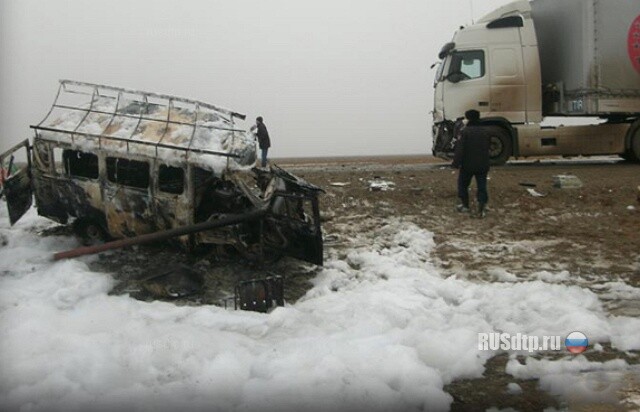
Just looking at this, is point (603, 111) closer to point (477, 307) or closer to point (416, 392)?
point (477, 307)

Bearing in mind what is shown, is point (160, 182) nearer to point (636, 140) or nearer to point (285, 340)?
point (285, 340)

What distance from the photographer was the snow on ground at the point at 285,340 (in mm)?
3562

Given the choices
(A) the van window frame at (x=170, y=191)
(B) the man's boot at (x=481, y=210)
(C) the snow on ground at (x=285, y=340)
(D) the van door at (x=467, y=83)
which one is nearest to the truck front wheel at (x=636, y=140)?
(D) the van door at (x=467, y=83)

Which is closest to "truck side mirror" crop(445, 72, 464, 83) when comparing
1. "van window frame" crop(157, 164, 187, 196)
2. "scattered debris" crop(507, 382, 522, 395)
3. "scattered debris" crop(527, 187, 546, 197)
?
"scattered debris" crop(527, 187, 546, 197)

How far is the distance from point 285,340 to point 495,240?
185 inches

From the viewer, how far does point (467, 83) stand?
520 inches

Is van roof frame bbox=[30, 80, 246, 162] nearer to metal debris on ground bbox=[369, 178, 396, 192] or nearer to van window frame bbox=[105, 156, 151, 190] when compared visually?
van window frame bbox=[105, 156, 151, 190]

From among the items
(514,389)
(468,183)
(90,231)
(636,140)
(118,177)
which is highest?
(118,177)

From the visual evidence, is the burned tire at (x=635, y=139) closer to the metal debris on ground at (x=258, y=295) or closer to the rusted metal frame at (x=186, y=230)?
the rusted metal frame at (x=186, y=230)

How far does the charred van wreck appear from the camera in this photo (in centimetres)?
703

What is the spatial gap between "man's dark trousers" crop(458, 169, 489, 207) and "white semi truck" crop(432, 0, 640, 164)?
4146 mm

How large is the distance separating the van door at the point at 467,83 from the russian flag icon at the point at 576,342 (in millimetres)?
9328

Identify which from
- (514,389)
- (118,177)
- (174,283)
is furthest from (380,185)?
(514,389)

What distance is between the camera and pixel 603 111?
13.1 metres
